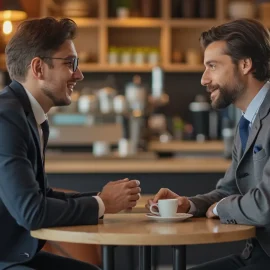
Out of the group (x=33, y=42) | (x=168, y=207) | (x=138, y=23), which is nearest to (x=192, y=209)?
(x=168, y=207)

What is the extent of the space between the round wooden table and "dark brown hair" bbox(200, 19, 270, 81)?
59cm

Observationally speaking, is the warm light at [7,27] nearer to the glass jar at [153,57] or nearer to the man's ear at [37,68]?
the man's ear at [37,68]

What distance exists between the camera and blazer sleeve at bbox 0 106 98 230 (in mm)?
2254

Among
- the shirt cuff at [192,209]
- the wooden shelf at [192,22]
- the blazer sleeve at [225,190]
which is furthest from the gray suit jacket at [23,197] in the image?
the wooden shelf at [192,22]

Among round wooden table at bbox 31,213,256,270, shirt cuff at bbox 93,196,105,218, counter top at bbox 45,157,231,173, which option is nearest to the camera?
round wooden table at bbox 31,213,256,270

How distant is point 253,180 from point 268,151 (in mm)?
164

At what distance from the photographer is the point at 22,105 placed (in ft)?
8.13

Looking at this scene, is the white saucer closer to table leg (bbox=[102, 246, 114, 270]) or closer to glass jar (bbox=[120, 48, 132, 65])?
table leg (bbox=[102, 246, 114, 270])

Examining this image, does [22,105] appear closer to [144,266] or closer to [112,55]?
[144,266]

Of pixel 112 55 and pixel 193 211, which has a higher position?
pixel 112 55

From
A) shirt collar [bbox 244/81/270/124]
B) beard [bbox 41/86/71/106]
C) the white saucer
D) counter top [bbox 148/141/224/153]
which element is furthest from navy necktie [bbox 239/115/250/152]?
counter top [bbox 148/141/224/153]

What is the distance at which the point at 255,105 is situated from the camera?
105 inches

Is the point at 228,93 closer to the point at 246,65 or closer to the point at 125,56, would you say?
the point at 246,65

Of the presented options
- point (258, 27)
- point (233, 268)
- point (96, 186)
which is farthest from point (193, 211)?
point (96, 186)
